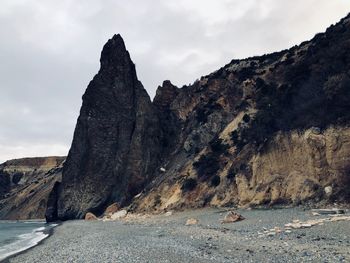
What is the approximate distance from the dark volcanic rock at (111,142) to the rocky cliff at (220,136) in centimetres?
23

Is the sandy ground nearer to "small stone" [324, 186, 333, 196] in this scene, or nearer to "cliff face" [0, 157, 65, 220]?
"small stone" [324, 186, 333, 196]

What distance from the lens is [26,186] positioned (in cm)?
13512

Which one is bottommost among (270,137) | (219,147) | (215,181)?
(215,181)

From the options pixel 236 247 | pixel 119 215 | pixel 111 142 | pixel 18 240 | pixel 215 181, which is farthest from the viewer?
pixel 111 142

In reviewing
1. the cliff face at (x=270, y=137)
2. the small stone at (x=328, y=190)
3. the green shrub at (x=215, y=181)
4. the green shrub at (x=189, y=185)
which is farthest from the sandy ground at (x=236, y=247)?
the green shrub at (x=189, y=185)

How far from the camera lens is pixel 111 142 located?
258ft

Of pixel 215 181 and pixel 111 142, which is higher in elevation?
pixel 111 142

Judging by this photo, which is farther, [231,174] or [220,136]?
[220,136]

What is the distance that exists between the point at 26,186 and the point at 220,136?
100 meters

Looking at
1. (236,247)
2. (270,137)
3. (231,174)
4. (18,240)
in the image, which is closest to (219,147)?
(231,174)

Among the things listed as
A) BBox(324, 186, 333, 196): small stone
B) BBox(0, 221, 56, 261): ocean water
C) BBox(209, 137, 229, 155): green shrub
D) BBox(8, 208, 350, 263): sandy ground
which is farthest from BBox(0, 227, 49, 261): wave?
BBox(324, 186, 333, 196): small stone

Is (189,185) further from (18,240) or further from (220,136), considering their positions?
(18,240)

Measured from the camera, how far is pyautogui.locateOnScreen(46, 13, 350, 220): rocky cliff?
39562 millimetres

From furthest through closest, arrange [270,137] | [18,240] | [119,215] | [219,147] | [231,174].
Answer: [119,215], [219,147], [231,174], [270,137], [18,240]
